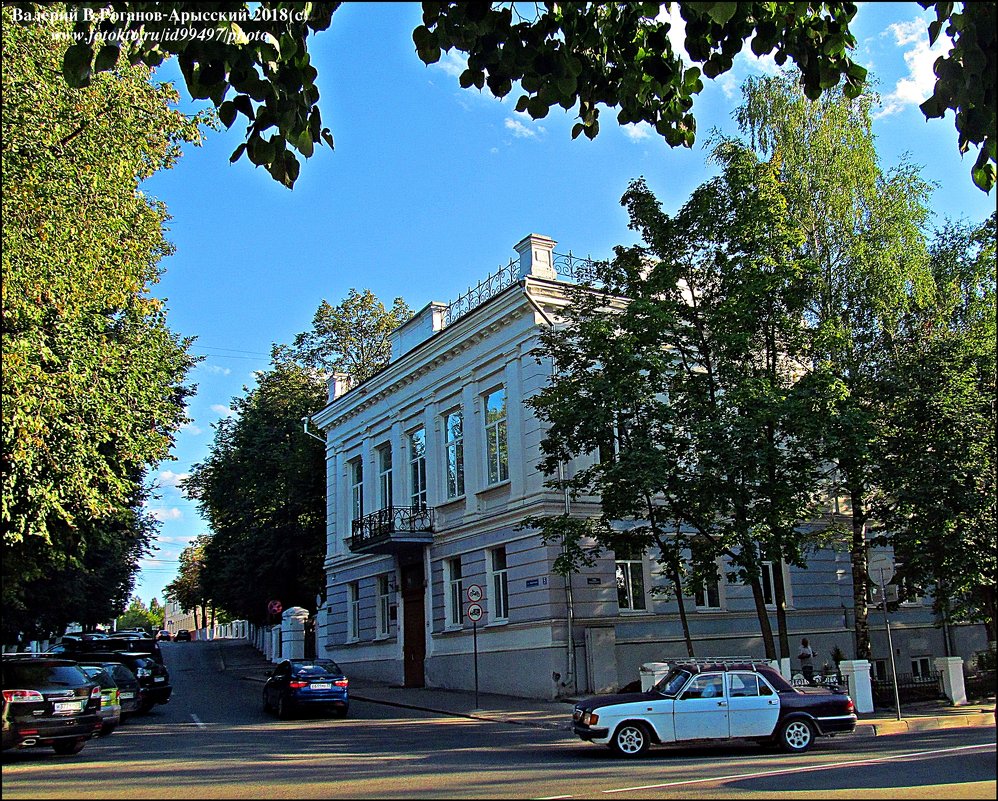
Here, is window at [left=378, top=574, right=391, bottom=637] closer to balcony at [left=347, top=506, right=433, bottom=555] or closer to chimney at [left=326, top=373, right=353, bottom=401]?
balcony at [left=347, top=506, right=433, bottom=555]

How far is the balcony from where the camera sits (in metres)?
29.9

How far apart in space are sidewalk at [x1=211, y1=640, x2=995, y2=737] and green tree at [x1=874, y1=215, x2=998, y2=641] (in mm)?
2666

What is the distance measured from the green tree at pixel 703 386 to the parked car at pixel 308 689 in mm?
6347

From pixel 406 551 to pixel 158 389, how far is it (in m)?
11.6

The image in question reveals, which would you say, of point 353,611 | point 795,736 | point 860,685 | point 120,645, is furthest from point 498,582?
point 120,645

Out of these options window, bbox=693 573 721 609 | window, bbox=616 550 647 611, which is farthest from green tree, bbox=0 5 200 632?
window, bbox=693 573 721 609

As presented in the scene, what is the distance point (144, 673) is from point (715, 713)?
16.0 meters

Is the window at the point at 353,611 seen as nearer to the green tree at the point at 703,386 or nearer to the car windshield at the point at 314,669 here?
the car windshield at the point at 314,669

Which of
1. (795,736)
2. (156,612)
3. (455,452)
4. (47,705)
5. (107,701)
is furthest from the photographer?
(156,612)

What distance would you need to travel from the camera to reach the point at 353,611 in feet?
119

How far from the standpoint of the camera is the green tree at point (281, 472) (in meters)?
44.5

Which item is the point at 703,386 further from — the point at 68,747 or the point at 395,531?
the point at 68,747

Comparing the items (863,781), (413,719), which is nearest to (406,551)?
(413,719)

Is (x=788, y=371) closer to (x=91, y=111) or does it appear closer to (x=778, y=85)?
(x=778, y=85)
